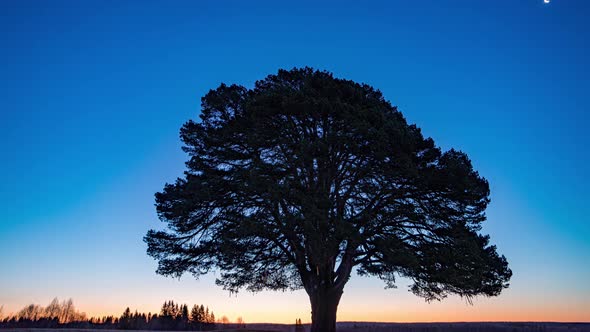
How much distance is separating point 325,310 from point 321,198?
5.50m

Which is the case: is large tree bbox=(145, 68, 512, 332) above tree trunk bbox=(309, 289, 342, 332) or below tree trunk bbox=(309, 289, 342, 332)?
above

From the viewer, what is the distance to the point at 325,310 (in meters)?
18.3

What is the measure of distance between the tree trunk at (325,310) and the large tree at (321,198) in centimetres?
4

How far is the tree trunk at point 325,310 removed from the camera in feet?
59.4

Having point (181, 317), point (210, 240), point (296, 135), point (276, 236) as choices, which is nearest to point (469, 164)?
point (296, 135)

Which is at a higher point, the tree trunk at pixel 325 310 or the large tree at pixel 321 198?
the large tree at pixel 321 198

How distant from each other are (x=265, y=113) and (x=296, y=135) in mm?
1968

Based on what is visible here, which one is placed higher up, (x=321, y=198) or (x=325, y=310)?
(x=321, y=198)

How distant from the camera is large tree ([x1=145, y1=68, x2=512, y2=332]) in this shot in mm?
16844

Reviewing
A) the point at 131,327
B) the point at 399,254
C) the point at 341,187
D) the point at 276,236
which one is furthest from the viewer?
the point at 131,327

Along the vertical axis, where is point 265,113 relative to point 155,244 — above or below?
above

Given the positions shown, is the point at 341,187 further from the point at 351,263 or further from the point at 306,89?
the point at 306,89

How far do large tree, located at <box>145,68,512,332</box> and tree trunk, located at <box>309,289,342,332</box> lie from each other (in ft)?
0.15

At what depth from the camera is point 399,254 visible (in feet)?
52.4
